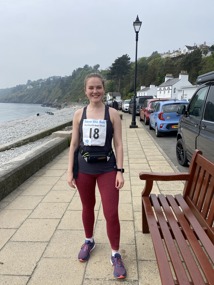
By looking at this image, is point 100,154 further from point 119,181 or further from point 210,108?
point 210,108

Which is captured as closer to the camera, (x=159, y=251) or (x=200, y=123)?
(x=159, y=251)

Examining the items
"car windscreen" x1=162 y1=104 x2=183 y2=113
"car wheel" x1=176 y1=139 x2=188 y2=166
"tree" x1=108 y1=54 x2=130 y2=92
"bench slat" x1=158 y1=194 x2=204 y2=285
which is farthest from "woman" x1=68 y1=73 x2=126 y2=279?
"tree" x1=108 y1=54 x2=130 y2=92

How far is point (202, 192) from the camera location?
301 centimetres

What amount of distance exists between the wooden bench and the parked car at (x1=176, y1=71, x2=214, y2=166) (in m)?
1.71

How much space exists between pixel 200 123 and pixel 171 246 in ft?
11.8

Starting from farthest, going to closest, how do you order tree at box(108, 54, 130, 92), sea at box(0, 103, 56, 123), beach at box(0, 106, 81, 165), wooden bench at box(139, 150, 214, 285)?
tree at box(108, 54, 130, 92), sea at box(0, 103, 56, 123), beach at box(0, 106, 81, 165), wooden bench at box(139, 150, 214, 285)

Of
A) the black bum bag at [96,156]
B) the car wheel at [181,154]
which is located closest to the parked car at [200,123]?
the car wheel at [181,154]

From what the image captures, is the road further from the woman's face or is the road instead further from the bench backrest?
the woman's face

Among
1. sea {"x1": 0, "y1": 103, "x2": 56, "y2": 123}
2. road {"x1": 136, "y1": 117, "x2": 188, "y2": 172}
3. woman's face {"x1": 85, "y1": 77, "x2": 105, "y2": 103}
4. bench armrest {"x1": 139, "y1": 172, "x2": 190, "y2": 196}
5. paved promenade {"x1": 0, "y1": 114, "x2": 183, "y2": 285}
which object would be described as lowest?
sea {"x1": 0, "y1": 103, "x2": 56, "y2": 123}

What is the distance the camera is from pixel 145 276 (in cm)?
276

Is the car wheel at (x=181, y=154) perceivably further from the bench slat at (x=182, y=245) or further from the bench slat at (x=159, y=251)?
the bench slat at (x=159, y=251)

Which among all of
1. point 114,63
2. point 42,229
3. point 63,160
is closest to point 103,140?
point 42,229

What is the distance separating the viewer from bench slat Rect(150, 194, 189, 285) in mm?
1993

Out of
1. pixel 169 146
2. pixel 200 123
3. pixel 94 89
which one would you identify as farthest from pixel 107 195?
pixel 169 146
